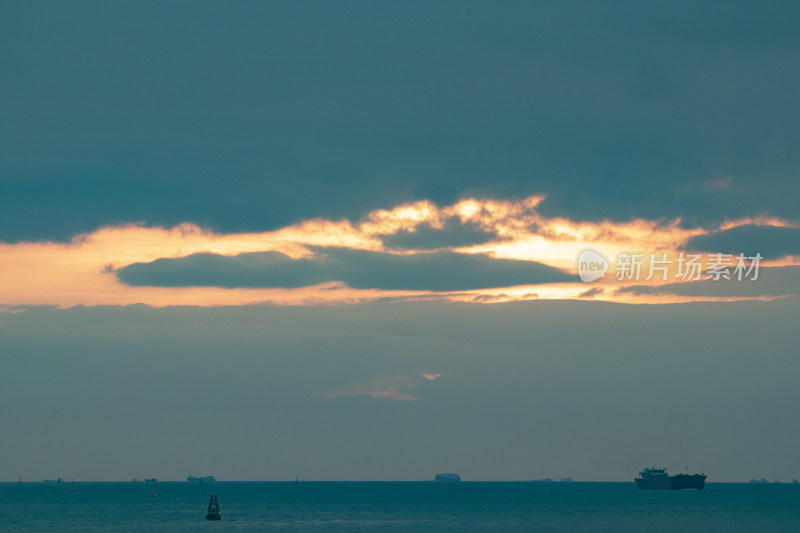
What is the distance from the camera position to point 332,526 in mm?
195750

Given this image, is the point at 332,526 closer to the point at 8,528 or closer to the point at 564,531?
the point at 564,531

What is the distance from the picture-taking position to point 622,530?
618 feet

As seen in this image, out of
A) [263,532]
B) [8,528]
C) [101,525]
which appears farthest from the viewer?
[101,525]

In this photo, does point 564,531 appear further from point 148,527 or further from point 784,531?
point 148,527

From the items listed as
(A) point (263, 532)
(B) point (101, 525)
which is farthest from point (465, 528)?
(B) point (101, 525)

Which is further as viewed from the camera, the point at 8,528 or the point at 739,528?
the point at 739,528

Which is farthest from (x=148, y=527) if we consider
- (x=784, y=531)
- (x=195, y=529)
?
(x=784, y=531)

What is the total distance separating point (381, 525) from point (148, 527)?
46.8 meters

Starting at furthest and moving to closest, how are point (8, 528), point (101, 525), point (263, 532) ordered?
point (101, 525)
point (8, 528)
point (263, 532)

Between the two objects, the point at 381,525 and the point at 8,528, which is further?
the point at 381,525

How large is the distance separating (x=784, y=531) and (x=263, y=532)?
4086 inches

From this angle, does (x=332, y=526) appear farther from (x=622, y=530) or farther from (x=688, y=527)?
(x=688, y=527)

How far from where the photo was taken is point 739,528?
199 meters

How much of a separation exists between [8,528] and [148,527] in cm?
2675
